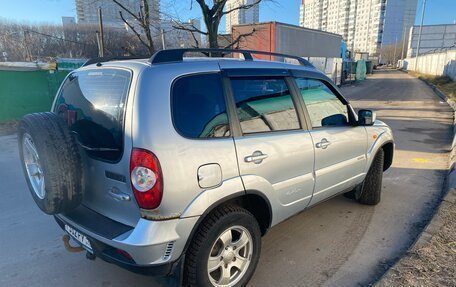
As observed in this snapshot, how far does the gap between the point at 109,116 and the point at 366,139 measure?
9.46 ft

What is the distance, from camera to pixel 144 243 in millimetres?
1980

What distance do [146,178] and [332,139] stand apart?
2.02 metres

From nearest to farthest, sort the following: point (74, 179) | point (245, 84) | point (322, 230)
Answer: point (74, 179) < point (245, 84) < point (322, 230)

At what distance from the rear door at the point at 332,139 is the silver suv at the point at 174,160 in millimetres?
166

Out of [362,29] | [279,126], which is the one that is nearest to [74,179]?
[279,126]

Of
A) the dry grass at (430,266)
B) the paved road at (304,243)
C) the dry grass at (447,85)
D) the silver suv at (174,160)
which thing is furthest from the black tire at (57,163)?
the dry grass at (447,85)

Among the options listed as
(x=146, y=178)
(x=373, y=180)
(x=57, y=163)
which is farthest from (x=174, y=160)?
(x=373, y=180)

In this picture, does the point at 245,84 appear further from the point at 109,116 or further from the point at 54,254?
the point at 54,254

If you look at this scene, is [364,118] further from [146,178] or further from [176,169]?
[146,178]

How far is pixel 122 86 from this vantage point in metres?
2.21

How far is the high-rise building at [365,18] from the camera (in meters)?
90.8

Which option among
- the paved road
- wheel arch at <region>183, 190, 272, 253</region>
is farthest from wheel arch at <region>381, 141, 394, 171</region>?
wheel arch at <region>183, 190, 272, 253</region>

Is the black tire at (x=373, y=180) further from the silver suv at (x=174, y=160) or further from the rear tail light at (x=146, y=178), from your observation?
the rear tail light at (x=146, y=178)

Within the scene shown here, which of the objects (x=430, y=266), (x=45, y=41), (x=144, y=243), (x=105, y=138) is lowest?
(x=430, y=266)
